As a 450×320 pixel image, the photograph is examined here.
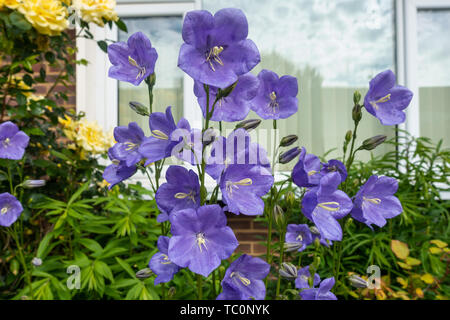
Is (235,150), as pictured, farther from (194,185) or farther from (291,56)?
(291,56)

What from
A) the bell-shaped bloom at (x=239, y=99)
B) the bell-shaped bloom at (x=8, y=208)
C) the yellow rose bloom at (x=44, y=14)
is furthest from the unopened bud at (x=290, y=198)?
the yellow rose bloom at (x=44, y=14)

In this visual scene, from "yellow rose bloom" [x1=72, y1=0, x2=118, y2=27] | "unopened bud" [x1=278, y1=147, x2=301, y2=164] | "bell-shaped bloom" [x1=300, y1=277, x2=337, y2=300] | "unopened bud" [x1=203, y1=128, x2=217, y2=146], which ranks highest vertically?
"yellow rose bloom" [x1=72, y1=0, x2=118, y2=27]

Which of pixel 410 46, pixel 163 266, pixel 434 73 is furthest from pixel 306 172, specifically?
pixel 434 73

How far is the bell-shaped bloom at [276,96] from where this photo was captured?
56 centimetres

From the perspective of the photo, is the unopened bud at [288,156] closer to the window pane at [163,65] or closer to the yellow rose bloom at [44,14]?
the yellow rose bloom at [44,14]

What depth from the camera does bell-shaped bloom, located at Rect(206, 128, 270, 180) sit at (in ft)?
1.41

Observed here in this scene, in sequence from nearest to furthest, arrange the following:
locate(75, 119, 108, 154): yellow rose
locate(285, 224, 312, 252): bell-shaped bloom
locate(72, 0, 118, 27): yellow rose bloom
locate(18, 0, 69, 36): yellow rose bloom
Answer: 1. locate(285, 224, 312, 252): bell-shaped bloom
2. locate(18, 0, 69, 36): yellow rose bloom
3. locate(72, 0, 118, 27): yellow rose bloom
4. locate(75, 119, 108, 154): yellow rose

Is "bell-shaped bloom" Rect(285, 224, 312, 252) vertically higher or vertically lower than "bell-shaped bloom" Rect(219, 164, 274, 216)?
lower

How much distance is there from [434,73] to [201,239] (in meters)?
2.93

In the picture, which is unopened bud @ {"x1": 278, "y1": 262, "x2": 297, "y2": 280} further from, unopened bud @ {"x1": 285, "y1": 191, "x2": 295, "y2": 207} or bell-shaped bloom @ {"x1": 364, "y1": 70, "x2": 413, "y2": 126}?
→ bell-shaped bloom @ {"x1": 364, "y1": 70, "x2": 413, "y2": 126}

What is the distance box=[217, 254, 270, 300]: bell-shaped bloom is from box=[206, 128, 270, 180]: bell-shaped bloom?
122 millimetres

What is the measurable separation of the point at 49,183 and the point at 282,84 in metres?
1.60

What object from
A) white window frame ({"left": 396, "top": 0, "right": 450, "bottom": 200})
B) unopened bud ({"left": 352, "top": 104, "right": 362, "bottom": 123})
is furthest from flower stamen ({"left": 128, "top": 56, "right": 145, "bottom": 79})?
white window frame ({"left": 396, "top": 0, "right": 450, "bottom": 200})

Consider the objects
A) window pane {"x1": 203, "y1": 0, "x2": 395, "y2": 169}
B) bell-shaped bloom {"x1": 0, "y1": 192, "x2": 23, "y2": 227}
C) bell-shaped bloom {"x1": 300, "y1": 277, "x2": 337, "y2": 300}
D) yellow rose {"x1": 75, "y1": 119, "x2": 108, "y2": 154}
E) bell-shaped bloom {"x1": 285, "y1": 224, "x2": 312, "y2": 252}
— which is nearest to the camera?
bell-shaped bloom {"x1": 300, "y1": 277, "x2": 337, "y2": 300}
